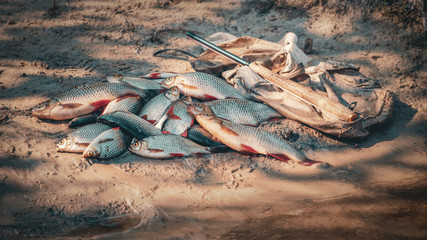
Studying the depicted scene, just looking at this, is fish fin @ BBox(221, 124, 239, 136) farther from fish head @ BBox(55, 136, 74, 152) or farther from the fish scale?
fish head @ BBox(55, 136, 74, 152)

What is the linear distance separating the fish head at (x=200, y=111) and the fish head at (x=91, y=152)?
1120 millimetres

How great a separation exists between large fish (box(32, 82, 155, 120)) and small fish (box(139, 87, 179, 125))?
0.40 m

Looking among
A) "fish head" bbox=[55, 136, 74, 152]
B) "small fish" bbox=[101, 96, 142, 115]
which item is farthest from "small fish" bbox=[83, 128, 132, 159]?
"small fish" bbox=[101, 96, 142, 115]

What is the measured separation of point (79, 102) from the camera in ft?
12.8

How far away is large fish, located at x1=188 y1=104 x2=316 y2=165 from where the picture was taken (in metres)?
3.48

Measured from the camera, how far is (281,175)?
11.1ft

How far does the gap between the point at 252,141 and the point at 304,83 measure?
131 cm

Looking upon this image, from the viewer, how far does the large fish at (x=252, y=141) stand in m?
3.48

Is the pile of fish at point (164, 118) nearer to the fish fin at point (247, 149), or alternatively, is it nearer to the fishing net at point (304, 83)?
the fish fin at point (247, 149)

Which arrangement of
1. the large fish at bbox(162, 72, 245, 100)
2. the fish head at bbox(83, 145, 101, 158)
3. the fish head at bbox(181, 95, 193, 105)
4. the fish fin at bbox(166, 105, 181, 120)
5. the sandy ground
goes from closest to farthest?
the sandy ground, the fish head at bbox(83, 145, 101, 158), the fish fin at bbox(166, 105, 181, 120), the fish head at bbox(181, 95, 193, 105), the large fish at bbox(162, 72, 245, 100)

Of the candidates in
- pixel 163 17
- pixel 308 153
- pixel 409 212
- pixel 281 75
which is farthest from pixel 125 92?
pixel 409 212

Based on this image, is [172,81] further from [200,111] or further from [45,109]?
[45,109]

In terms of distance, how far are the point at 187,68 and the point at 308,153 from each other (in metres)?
2.47

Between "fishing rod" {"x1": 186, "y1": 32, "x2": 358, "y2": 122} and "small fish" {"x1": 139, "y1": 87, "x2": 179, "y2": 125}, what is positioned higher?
"fishing rod" {"x1": 186, "y1": 32, "x2": 358, "y2": 122}
